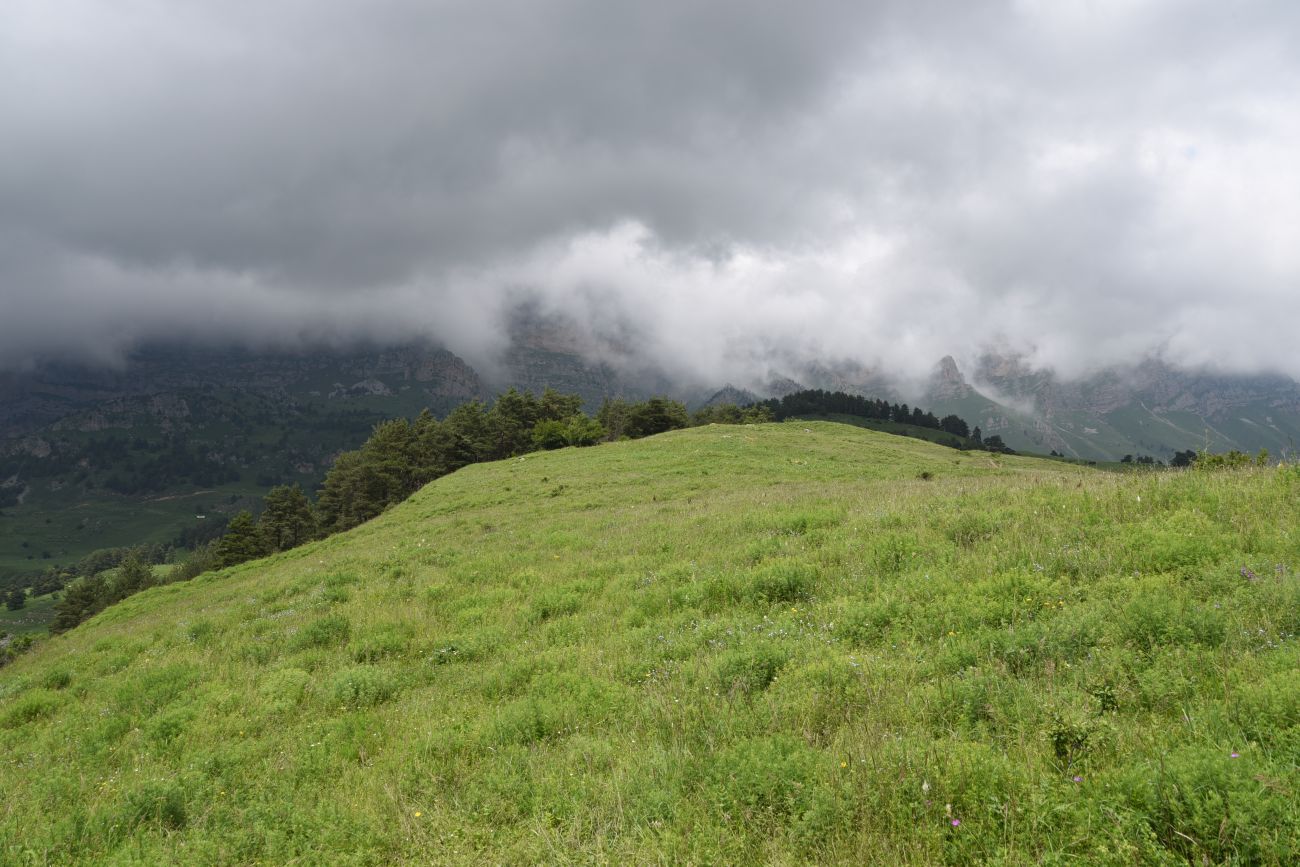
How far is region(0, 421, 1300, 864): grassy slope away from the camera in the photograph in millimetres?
4051

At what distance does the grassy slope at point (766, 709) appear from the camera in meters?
4.05

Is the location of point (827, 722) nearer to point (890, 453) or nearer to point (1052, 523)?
point (1052, 523)

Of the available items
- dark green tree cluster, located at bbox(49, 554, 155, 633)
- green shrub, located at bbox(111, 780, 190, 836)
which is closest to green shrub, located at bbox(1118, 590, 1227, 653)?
green shrub, located at bbox(111, 780, 190, 836)

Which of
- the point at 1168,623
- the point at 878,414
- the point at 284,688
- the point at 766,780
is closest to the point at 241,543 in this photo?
the point at 284,688

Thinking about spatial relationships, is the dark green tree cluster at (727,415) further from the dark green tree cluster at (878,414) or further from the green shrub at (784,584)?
the green shrub at (784,584)

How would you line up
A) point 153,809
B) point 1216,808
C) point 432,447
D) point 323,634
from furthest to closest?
point 432,447, point 323,634, point 153,809, point 1216,808

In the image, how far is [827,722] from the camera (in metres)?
5.49

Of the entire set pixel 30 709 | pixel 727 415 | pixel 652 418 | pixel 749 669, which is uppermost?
pixel 727 415

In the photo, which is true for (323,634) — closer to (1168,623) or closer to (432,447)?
(1168,623)

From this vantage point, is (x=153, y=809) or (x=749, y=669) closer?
(x=153, y=809)

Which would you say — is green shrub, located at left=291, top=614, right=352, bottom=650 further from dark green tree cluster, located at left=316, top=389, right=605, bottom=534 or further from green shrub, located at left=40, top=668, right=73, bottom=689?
dark green tree cluster, located at left=316, top=389, right=605, bottom=534

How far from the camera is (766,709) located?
229 inches

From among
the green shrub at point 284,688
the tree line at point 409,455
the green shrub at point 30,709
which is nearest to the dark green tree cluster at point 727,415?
the tree line at point 409,455

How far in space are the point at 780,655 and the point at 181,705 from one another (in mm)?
9442
